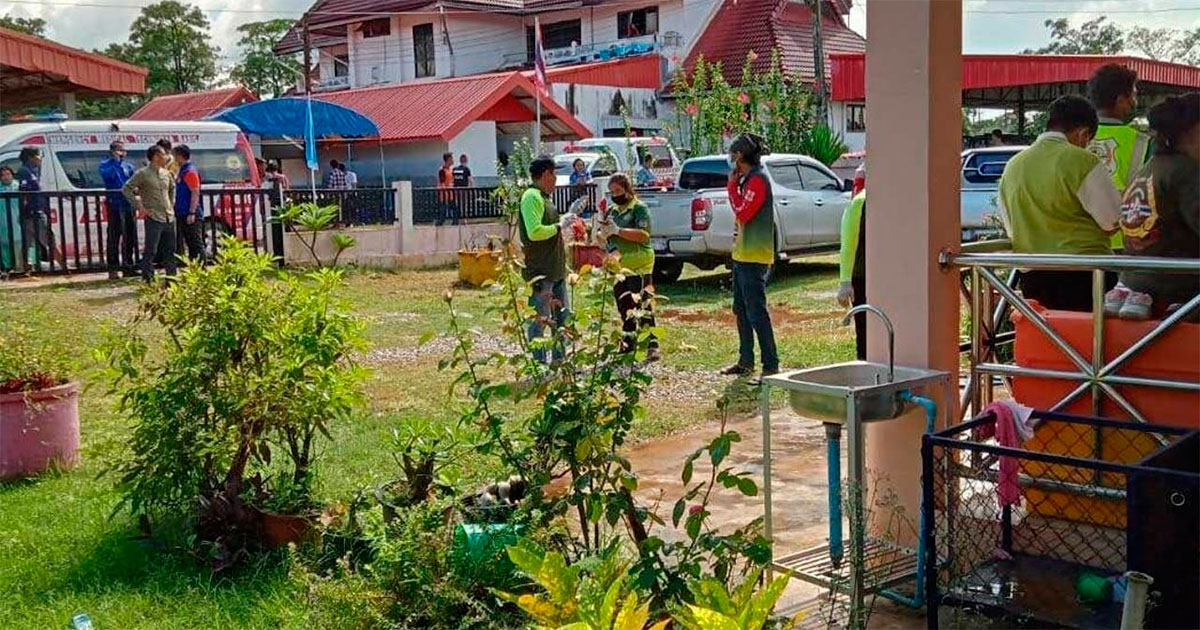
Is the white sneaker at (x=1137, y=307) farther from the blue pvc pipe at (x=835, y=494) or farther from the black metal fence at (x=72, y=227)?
the black metal fence at (x=72, y=227)

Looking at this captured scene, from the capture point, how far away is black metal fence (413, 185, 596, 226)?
18469mm

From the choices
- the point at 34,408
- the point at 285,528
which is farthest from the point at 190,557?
the point at 34,408

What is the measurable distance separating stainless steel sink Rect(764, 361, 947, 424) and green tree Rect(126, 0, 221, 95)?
61414mm

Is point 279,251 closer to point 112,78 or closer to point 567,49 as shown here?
point 112,78

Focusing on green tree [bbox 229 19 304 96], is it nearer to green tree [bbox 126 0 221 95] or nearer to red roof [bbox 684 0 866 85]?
green tree [bbox 126 0 221 95]

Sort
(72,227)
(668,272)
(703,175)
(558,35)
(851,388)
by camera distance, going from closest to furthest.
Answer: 1. (851,388)
2. (72,227)
3. (703,175)
4. (668,272)
5. (558,35)

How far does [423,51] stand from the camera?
3859 centimetres

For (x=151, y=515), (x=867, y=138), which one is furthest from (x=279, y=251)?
(x=867, y=138)

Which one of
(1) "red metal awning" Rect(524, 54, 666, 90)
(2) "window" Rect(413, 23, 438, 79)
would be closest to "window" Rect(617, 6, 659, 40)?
(1) "red metal awning" Rect(524, 54, 666, 90)

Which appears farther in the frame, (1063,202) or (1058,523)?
(1063,202)

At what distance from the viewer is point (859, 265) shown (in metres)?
7.49

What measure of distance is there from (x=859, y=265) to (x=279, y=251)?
10951 millimetres

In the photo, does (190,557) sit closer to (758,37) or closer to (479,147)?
(479,147)

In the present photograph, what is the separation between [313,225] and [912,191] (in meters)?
13.1
